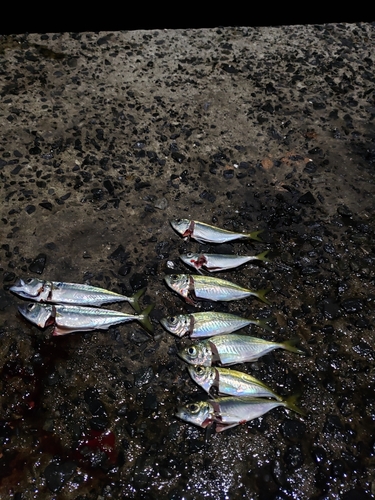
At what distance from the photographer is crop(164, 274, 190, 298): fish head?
12.3ft

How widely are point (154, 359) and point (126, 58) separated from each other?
3816 mm

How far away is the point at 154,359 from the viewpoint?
3.46 m

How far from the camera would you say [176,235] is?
13.8 feet

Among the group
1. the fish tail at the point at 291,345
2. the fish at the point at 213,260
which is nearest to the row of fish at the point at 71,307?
the fish at the point at 213,260

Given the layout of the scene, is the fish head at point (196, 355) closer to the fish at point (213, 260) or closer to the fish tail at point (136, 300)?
the fish tail at point (136, 300)

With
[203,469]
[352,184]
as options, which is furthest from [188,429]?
[352,184]

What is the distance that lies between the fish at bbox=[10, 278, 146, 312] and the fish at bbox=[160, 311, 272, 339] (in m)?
0.32

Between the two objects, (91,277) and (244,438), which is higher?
(91,277)

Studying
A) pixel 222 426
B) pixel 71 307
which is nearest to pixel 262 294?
pixel 222 426

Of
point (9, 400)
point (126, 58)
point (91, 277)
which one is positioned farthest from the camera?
point (126, 58)

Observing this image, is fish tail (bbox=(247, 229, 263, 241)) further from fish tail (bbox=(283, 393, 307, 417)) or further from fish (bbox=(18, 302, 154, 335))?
fish tail (bbox=(283, 393, 307, 417))

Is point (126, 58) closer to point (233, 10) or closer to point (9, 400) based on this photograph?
point (233, 10)

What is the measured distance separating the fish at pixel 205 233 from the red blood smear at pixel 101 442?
172 cm

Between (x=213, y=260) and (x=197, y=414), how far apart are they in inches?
49.6
